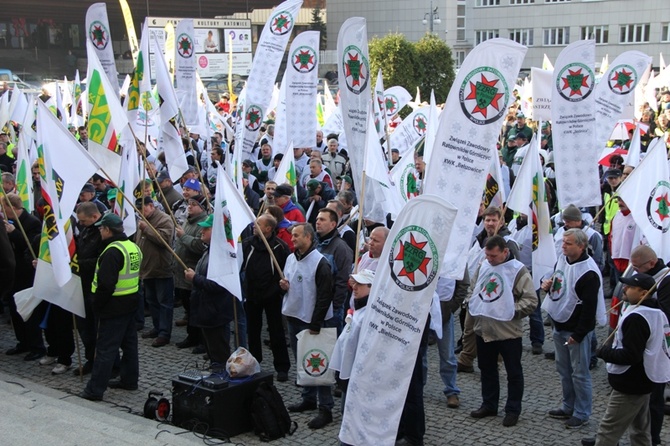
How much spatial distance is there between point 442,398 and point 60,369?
4231 millimetres

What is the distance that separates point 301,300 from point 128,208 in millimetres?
2904

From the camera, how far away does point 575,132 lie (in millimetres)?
9781

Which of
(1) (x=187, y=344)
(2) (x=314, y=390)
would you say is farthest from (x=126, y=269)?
(1) (x=187, y=344)

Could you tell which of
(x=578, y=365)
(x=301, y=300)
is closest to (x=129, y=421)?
(x=301, y=300)

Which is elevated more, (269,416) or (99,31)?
(99,31)

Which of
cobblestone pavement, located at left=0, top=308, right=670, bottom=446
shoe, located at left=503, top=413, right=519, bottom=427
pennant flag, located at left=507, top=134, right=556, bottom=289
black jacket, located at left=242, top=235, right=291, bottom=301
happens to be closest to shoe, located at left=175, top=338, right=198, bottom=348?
cobblestone pavement, located at left=0, top=308, right=670, bottom=446

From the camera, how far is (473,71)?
7246 mm

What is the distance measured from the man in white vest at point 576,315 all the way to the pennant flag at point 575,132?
1.86 metres

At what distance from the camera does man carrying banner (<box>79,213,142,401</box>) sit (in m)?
8.54

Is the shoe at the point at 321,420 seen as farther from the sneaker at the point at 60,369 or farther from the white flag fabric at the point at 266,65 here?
the white flag fabric at the point at 266,65

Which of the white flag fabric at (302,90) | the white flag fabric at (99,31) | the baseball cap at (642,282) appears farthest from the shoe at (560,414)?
the white flag fabric at (99,31)

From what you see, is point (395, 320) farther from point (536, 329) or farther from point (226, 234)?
point (536, 329)

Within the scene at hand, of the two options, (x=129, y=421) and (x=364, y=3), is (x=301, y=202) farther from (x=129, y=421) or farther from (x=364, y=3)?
(x=364, y=3)

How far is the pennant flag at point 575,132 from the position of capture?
9711mm
